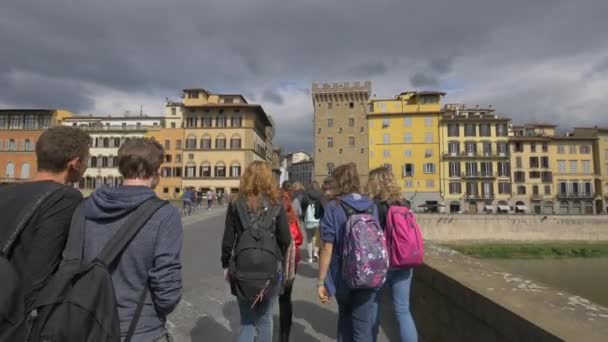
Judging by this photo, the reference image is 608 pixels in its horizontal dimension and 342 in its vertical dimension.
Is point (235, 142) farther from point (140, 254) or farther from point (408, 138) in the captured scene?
point (140, 254)

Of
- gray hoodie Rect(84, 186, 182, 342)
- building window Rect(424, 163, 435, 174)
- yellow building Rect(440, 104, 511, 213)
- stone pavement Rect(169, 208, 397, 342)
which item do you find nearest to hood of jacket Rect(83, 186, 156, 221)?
gray hoodie Rect(84, 186, 182, 342)

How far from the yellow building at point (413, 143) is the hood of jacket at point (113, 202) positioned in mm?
52884

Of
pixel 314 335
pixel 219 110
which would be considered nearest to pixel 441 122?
pixel 219 110

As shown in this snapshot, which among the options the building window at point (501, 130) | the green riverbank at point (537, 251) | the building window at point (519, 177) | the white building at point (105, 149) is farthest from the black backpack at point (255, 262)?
the building window at point (519, 177)

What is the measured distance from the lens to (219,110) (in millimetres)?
54312

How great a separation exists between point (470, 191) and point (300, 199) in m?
50.1

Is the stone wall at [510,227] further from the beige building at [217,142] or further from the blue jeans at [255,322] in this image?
the blue jeans at [255,322]

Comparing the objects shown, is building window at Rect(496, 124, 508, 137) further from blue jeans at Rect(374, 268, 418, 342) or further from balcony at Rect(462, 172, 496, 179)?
blue jeans at Rect(374, 268, 418, 342)

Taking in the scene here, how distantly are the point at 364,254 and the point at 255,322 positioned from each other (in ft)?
3.05

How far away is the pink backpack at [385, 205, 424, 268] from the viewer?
119 inches

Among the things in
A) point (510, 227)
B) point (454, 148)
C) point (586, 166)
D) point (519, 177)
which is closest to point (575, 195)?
point (586, 166)

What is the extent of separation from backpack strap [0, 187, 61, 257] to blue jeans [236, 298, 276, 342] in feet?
5.10

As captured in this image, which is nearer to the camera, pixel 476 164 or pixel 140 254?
pixel 140 254

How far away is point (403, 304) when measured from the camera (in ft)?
9.98
